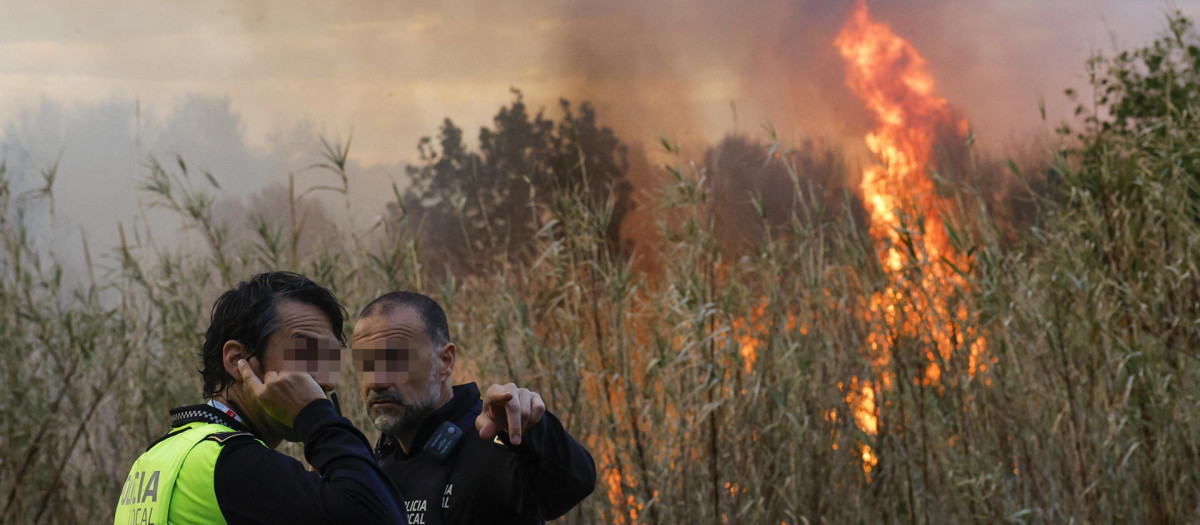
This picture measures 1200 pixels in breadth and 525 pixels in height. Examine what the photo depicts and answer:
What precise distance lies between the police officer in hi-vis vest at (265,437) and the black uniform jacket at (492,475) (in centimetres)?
58

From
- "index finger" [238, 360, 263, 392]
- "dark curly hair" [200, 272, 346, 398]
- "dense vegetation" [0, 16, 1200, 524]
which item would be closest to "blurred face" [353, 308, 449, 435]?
"dark curly hair" [200, 272, 346, 398]

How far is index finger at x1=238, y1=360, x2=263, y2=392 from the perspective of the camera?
5.90 feet

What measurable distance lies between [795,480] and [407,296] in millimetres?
2406

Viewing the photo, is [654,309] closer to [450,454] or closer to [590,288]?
[590,288]

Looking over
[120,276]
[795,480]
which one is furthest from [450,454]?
[120,276]

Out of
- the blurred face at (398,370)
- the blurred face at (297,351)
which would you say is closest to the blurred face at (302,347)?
the blurred face at (297,351)

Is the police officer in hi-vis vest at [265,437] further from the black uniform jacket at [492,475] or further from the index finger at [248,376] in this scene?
the black uniform jacket at [492,475]

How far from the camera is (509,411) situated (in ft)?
7.07

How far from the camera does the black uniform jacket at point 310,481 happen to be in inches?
65.6

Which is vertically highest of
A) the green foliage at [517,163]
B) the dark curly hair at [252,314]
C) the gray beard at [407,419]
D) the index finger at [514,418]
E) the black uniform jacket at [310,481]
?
the green foliage at [517,163]

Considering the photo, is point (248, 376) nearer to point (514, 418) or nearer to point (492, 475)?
point (514, 418)

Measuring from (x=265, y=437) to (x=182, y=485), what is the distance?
20 cm

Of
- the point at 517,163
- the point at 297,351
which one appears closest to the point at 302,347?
the point at 297,351

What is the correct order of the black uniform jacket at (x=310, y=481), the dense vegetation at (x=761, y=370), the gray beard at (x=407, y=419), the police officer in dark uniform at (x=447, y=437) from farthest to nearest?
the dense vegetation at (x=761, y=370) < the gray beard at (x=407, y=419) < the police officer in dark uniform at (x=447, y=437) < the black uniform jacket at (x=310, y=481)
